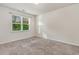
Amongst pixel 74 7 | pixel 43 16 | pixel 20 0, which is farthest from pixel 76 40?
pixel 20 0

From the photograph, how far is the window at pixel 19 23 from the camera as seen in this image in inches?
211

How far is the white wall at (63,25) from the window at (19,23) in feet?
4.40

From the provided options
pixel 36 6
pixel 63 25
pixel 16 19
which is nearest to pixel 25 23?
pixel 16 19

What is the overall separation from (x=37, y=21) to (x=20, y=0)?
6.19 meters

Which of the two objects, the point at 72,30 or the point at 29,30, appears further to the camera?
the point at 29,30

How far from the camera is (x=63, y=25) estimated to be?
4.64 m

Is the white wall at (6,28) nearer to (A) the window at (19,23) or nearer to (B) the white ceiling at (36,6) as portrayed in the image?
(A) the window at (19,23)

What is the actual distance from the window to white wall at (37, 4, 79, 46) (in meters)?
1.34

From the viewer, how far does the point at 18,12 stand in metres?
5.46

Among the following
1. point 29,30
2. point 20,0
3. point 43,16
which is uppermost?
point 43,16

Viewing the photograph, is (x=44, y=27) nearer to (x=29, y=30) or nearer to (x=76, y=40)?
(x=29, y=30)


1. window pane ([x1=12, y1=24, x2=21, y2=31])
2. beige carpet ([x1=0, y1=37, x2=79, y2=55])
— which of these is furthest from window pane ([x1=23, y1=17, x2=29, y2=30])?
beige carpet ([x1=0, y1=37, x2=79, y2=55])

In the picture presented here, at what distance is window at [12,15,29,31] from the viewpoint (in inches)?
211

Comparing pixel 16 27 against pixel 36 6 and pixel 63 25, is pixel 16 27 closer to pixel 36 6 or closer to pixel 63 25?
pixel 36 6
